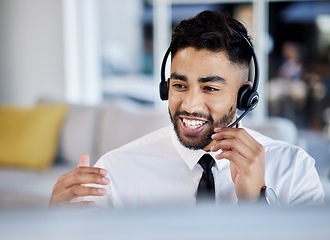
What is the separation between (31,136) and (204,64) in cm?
161

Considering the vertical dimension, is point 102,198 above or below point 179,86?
below

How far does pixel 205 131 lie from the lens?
71cm

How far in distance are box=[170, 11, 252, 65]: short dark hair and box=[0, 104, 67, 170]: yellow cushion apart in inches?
48.3

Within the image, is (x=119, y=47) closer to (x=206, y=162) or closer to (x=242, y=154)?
(x=206, y=162)

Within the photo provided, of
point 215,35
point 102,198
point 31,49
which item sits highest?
point 31,49

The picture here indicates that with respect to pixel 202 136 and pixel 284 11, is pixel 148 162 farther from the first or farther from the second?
pixel 284 11

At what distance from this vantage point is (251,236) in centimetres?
24

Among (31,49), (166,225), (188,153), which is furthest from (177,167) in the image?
(31,49)

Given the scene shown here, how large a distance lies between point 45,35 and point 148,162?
3463mm

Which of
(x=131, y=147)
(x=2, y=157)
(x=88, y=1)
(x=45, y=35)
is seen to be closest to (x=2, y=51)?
(x=45, y=35)

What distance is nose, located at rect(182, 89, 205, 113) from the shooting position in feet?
2.21

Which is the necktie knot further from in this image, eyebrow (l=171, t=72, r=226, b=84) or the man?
eyebrow (l=171, t=72, r=226, b=84)

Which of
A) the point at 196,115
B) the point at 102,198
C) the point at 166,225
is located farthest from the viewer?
the point at 196,115

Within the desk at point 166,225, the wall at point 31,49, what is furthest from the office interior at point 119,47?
the desk at point 166,225
